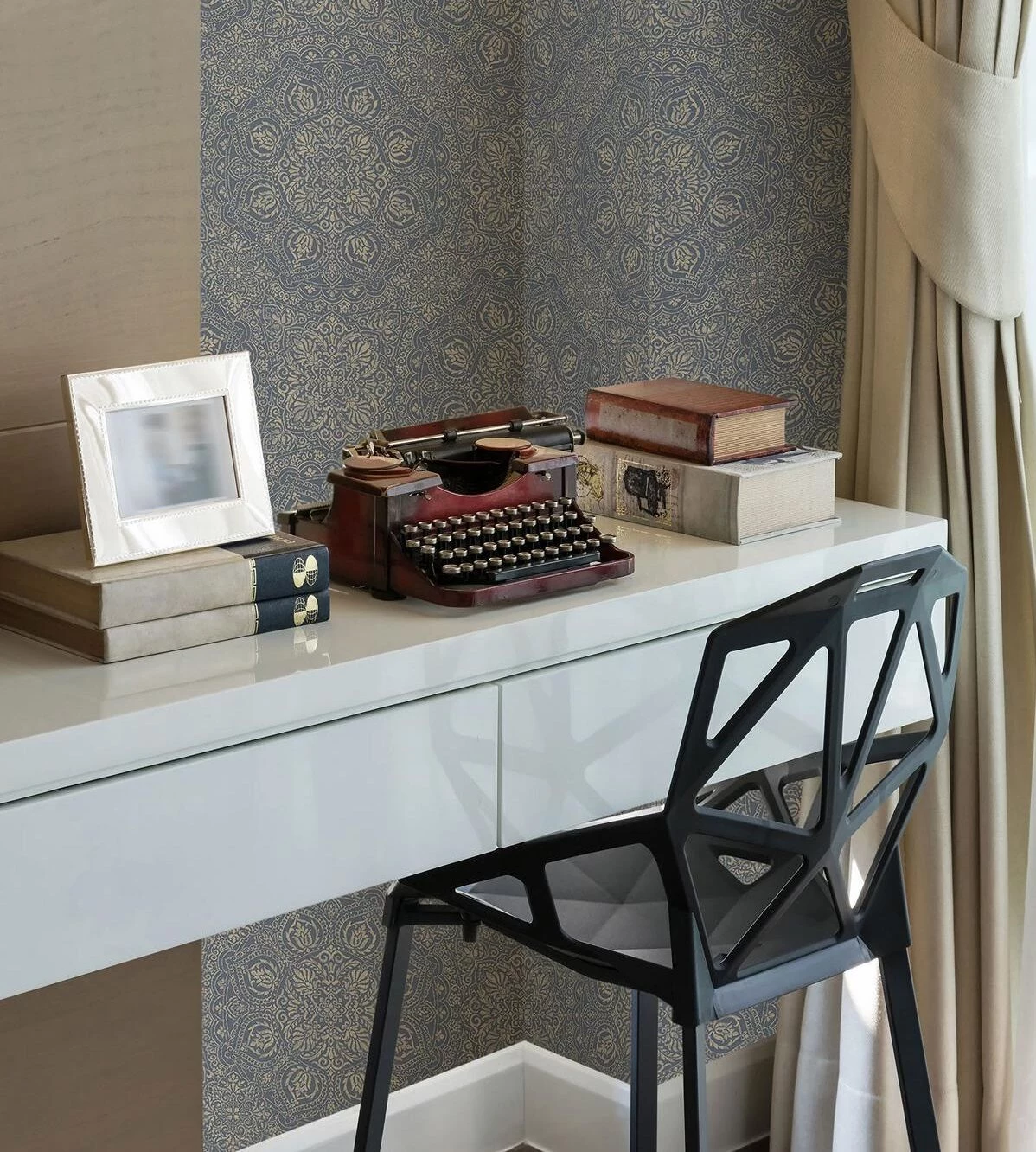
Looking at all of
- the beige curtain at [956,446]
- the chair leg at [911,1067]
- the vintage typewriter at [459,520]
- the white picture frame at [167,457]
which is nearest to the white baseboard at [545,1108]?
the beige curtain at [956,446]

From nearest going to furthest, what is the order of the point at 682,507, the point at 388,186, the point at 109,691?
the point at 109,691, the point at 682,507, the point at 388,186

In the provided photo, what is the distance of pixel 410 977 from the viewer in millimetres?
2428

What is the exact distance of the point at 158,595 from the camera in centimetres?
144

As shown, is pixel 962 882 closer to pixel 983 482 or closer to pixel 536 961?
pixel 983 482

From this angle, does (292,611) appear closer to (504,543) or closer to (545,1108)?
(504,543)

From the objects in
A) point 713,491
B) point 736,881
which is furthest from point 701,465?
point 736,881

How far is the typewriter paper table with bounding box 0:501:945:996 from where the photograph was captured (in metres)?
1.28

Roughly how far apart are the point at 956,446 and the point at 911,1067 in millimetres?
785

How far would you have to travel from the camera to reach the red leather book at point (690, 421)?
6.23ft

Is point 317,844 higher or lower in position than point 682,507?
lower

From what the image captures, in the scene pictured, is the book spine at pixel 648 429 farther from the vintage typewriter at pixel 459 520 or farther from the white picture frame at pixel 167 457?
the white picture frame at pixel 167 457

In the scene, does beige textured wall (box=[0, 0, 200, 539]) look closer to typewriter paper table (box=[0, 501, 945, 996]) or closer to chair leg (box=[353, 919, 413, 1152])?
typewriter paper table (box=[0, 501, 945, 996])

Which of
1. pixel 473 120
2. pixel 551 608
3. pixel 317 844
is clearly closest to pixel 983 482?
pixel 551 608

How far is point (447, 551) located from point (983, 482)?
82 centimetres
